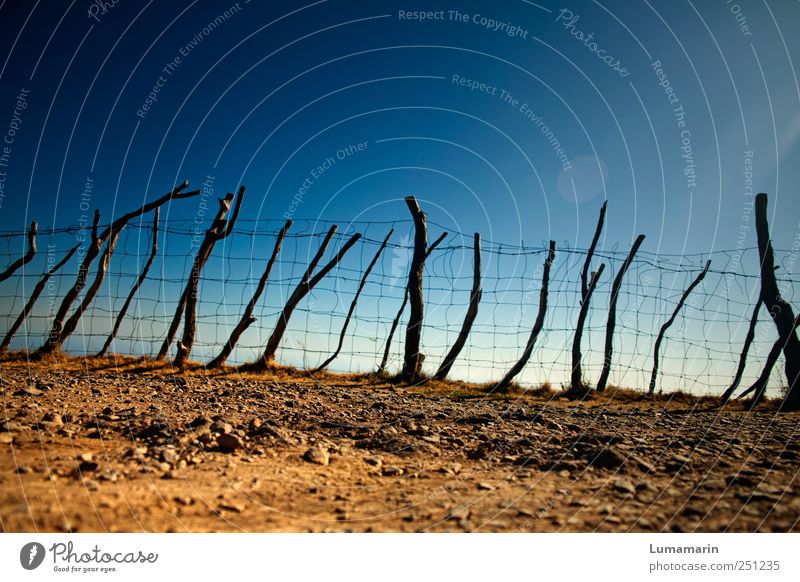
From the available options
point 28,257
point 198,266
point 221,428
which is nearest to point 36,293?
point 28,257

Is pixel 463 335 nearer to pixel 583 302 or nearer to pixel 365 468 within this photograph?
pixel 583 302

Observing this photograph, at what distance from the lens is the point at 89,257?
8367 mm

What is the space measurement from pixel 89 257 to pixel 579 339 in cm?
1019

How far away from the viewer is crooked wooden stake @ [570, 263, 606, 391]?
26.3ft

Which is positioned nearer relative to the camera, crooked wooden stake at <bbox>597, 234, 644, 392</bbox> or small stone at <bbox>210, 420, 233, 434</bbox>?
small stone at <bbox>210, 420, 233, 434</bbox>

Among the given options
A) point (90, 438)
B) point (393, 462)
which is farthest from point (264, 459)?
point (90, 438)

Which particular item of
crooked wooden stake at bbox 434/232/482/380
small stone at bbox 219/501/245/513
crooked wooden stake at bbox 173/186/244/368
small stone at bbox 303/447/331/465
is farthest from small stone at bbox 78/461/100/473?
crooked wooden stake at bbox 434/232/482/380

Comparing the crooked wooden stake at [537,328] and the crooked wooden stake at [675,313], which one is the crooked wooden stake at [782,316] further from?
the crooked wooden stake at [537,328]

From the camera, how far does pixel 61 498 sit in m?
2.00

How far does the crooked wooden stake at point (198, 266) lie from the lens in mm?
7688

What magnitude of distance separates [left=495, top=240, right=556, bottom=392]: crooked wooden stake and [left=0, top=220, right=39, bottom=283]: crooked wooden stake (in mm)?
10181

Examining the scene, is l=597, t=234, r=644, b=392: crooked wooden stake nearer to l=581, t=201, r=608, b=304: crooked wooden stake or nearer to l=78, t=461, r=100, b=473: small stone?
l=581, t=201, r=608, b=304: crooked wooden stake

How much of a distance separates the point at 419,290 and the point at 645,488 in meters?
6.05
